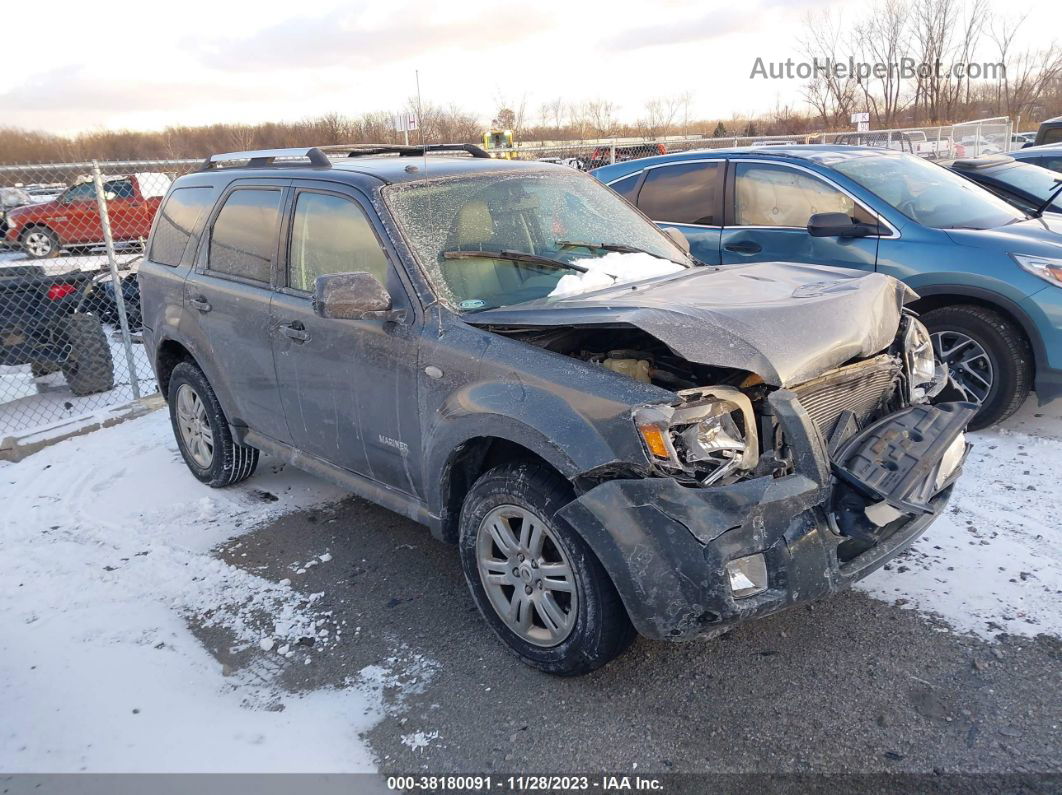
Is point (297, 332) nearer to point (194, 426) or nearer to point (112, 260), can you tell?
point (194, 426)

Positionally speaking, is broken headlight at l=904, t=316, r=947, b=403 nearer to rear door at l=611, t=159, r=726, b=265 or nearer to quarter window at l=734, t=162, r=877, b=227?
quarter window at l=734, t=162, r=877, b=227

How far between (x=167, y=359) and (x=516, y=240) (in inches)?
114

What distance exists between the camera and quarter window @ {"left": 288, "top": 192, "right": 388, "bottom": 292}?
3637 millimetres

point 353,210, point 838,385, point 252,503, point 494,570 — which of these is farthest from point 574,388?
point 252,503

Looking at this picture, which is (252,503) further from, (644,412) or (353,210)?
(644,412)

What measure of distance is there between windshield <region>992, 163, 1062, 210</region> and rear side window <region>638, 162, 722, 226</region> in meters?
3.26

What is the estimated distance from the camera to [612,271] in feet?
12.7

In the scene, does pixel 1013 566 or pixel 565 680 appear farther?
pixel 1013 566

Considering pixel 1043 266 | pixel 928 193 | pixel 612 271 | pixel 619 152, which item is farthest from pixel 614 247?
pixel 619 152

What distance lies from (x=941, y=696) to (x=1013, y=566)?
112 centimetres

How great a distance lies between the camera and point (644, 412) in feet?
8.60

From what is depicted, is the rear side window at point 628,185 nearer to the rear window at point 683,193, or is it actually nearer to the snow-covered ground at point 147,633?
the rear window at point 683,193

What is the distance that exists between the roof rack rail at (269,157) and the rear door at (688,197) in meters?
3.25

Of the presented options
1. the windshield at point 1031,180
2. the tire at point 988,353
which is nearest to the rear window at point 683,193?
the tire at point 988,353
